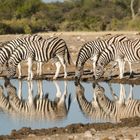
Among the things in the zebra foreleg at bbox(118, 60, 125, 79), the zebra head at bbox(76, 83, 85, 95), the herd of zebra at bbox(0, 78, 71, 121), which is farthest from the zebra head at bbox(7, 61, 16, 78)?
the zebra foreleg at bbox(118, 60, 125, 79)

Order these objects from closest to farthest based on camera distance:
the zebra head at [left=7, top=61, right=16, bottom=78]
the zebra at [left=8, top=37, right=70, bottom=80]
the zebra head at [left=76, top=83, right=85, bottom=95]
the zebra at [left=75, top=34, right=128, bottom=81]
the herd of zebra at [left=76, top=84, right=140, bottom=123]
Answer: the herd of zebra at [left=76, top=84, right=140, bottom=123], the zebra head at [left=76, top=83, right=85, bottom=95], the zebra head at [left=7, top=61, right=16, bottom=78], the zebra at [left=8, top=37, right=70, bottom=80], the zebra at [left=75, top=34, right=128, bottom=81]

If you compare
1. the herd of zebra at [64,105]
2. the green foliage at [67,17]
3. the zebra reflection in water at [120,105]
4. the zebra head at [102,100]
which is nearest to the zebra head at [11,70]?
the herd of zebra at [64,105]

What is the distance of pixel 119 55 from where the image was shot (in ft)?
69.3

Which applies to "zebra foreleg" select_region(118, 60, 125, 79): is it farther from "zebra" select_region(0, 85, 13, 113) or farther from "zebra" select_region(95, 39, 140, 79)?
"zebra" select_region(0, 85, 13, 113)

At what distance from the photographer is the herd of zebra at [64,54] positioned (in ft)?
68.7

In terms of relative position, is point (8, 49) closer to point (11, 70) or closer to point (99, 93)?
point (11, 70)

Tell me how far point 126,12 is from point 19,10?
50.5ft

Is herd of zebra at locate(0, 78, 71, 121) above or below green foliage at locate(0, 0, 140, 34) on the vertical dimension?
below

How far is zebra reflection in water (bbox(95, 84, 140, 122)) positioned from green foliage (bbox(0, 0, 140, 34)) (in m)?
28.0

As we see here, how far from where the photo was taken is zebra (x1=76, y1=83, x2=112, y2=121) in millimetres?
13634

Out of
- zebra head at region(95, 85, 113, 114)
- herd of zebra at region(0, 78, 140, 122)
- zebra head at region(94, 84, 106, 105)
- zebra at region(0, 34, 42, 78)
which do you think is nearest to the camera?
herd of zebra at region(0, 78, 140, 122)

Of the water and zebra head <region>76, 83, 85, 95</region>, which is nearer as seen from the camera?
the water

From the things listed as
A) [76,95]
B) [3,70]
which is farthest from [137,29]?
[76,95]

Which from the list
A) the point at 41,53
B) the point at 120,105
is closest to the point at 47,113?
the point at 120,105
